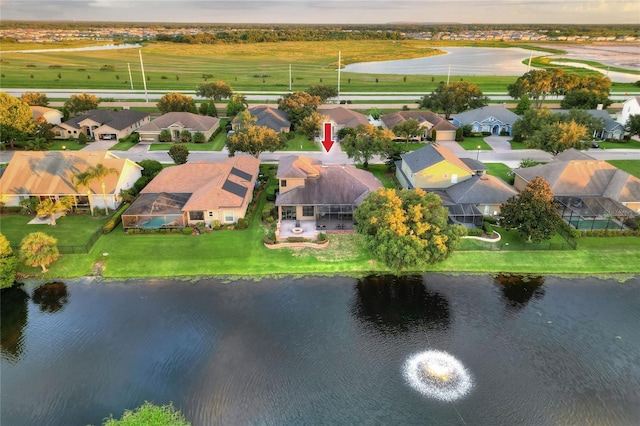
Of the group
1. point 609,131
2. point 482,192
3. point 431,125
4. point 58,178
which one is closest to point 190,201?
point 58,178

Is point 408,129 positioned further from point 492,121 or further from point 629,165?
point 629,165

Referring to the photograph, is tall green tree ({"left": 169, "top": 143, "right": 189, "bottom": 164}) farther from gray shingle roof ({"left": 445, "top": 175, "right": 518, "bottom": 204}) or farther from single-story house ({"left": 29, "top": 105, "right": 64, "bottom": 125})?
gray shingle roof ({"left": 445, "top": 175, "right": 518, "bottom": 204})

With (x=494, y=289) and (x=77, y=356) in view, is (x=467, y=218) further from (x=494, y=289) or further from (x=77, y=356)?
(x=77, y=356)

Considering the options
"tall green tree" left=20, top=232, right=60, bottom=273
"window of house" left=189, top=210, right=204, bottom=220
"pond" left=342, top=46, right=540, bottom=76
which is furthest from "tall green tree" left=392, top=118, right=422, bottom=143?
"pond" left=342, top=46, right=540, bottom=76

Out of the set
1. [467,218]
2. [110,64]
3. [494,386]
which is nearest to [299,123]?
[467,218]

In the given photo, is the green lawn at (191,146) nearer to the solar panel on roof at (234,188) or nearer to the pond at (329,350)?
the solar panel on roof at (234,188)
